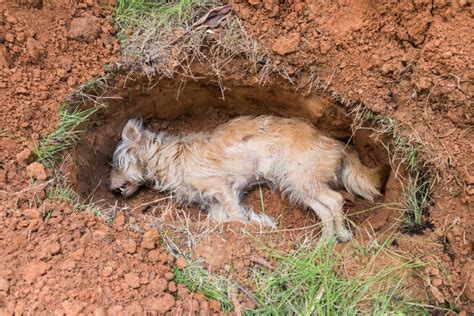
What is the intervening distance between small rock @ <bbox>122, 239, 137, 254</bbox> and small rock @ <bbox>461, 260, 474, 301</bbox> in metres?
2.31

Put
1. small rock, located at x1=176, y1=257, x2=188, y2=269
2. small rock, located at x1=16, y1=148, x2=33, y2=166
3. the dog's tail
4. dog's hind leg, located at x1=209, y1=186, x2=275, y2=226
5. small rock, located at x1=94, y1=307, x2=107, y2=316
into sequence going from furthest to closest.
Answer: dog's hind leg, located at x1=209, y1=186, x2=275, y2=226 < the dog's tail < small rock, located at x1=16, y1=148, x2=33, y2=166 < small rock, located at x1=176, y1=257, x2=188, y2=269 < small rock, located at x1=94, y1=307, x2=107, y2=316

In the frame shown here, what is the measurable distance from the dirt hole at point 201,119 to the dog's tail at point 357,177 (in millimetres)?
74

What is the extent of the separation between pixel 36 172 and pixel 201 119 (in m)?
1.82

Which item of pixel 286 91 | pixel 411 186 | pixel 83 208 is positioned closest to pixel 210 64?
pixel 286 91

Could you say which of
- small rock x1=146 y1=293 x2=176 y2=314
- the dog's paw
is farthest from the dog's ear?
the dog's paw

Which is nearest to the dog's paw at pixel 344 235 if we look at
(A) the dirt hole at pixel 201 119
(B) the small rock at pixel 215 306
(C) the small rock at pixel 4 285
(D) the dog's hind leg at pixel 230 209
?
(A) the dirt hole at pixel 201 119

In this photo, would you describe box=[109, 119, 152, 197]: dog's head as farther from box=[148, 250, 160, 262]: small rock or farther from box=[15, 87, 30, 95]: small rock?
box=[148, 250, 160, 262]: small rock

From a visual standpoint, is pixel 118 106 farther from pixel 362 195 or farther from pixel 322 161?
pixel 362 195

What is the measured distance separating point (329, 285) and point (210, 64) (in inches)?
82.9

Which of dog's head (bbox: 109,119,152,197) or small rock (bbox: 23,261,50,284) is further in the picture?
dog's head (bbox: 109,119,152,197)

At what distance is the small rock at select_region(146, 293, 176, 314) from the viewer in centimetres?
318

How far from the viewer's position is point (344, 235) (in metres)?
4.07

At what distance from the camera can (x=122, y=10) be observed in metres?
4.30

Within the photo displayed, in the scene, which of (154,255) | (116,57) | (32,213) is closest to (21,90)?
(116,57)
